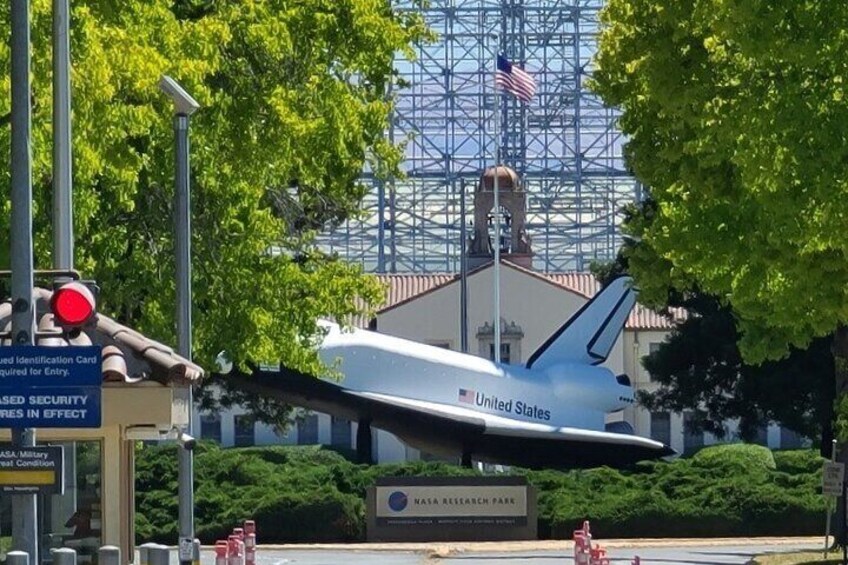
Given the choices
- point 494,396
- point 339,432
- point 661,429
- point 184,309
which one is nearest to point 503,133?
point 661,429

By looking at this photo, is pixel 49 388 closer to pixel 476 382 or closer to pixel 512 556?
pixel 512 556

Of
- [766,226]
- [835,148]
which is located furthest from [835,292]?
[835,148]

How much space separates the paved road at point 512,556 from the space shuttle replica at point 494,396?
12978 millimetres

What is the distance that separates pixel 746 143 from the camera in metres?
21.6

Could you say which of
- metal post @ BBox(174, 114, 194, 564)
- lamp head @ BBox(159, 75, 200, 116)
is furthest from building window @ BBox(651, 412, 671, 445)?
lamp head @ BBox(159, 75, 200, 116)

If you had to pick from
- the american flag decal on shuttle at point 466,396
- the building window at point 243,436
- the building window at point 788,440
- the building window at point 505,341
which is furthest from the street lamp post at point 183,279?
the building window at point 788,440

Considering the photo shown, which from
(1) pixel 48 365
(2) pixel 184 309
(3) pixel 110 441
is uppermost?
(2) pixel 184 309

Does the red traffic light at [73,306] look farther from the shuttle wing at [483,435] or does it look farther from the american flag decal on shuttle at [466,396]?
the american flag decal on shuttle at [466,396]

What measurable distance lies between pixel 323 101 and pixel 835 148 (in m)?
8.88

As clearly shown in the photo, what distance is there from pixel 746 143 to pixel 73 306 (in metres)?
9.50

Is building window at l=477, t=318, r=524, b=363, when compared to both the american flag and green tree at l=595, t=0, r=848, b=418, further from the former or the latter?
green tree at l=595, t=0, r=848, b=418

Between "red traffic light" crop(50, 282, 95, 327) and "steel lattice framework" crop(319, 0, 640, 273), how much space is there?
64753mm

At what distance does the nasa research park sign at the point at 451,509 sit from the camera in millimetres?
49219

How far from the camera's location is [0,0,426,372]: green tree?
73.0 ft
